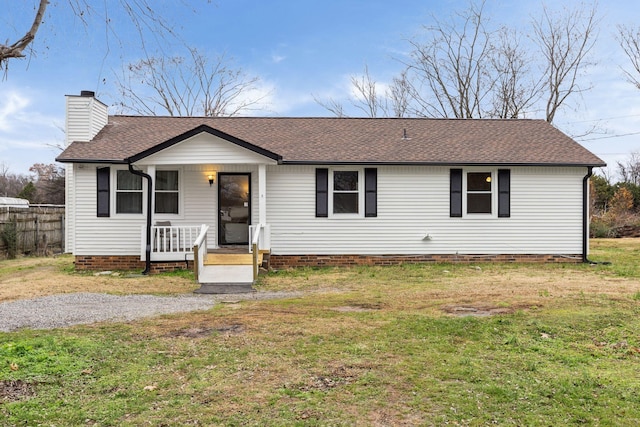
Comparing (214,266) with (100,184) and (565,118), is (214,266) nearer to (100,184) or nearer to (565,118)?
(100,184)

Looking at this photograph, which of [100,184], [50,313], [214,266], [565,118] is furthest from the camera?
[565,118]

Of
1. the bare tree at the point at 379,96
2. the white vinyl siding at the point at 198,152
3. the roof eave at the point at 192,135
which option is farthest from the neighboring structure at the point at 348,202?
the bare tree at the point at 379,96

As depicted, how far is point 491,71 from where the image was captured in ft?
96.4

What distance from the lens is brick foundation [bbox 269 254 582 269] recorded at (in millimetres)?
12703

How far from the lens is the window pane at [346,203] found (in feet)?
42.1

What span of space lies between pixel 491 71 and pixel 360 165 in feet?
68.1

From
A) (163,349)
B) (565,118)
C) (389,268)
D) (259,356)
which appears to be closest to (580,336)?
(259,356)

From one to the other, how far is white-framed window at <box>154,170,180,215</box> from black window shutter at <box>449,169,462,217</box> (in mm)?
7464

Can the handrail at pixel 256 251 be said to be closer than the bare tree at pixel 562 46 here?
Yes

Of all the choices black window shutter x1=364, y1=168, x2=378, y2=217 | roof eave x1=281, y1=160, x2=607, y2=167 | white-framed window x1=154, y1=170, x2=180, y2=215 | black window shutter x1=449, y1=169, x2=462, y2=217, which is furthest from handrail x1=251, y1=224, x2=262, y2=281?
black window shutter x1=449, y1=169, x2=462, y2=217

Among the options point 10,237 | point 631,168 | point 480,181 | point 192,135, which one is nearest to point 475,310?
point 480,181

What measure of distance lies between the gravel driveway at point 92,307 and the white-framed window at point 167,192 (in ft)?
14.5

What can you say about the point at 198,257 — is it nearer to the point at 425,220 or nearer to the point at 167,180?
the point at 167,180

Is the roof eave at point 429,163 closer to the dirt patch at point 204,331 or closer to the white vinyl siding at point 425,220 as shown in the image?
the white vinyl siding at point 425,220
